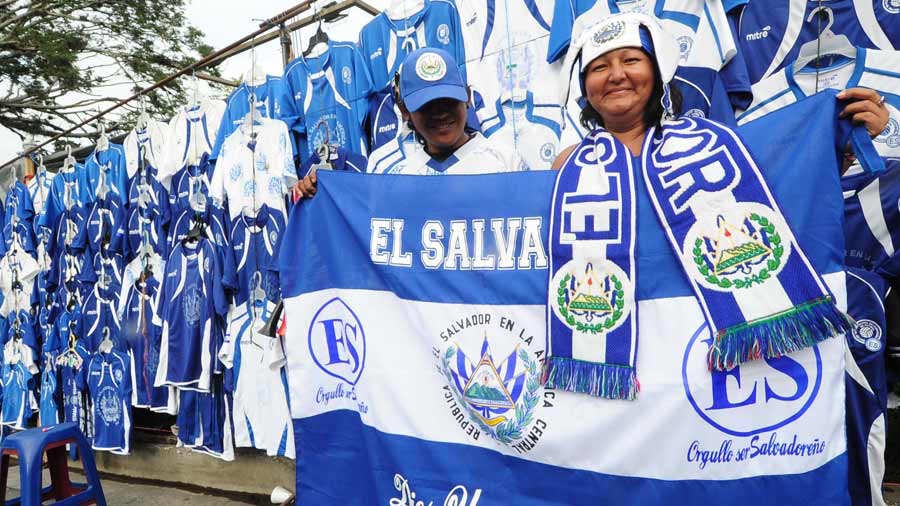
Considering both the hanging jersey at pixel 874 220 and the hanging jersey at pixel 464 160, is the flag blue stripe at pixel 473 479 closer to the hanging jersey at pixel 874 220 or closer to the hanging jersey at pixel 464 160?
the hanging jersey at pixel 874 220

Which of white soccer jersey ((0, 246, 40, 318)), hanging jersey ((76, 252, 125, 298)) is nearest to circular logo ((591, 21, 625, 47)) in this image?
hanging jersey ((76, 252, 125, 298))

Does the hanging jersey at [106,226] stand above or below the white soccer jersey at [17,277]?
above

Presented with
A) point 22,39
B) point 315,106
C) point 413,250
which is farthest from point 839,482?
point 22,39

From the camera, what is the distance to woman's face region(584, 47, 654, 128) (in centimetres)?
165

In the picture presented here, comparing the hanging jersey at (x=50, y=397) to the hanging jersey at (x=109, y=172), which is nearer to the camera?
the hanging jersey at (x=109, y=172)

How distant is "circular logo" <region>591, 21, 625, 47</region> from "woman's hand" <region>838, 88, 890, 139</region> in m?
0.62

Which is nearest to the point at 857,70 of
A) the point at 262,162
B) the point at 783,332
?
the point at 783,332

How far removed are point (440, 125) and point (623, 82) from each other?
83 centimetres

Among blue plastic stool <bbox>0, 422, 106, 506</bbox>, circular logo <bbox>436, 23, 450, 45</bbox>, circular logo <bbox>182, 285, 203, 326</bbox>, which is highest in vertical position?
circular logo <bbox>436, 23, 450, 45</bbox>

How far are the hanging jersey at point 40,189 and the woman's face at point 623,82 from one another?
5282 millimetres

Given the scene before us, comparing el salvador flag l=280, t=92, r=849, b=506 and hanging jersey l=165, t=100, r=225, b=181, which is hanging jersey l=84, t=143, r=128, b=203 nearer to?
hanging jersey l=165, t=100, r=225, b=181

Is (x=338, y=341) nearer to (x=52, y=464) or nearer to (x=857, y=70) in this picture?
(x=857, y=70)

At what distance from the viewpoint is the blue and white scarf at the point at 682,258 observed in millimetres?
1391

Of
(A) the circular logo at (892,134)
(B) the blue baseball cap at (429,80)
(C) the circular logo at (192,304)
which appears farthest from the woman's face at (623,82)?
(C) the circular logo at (192,304)
